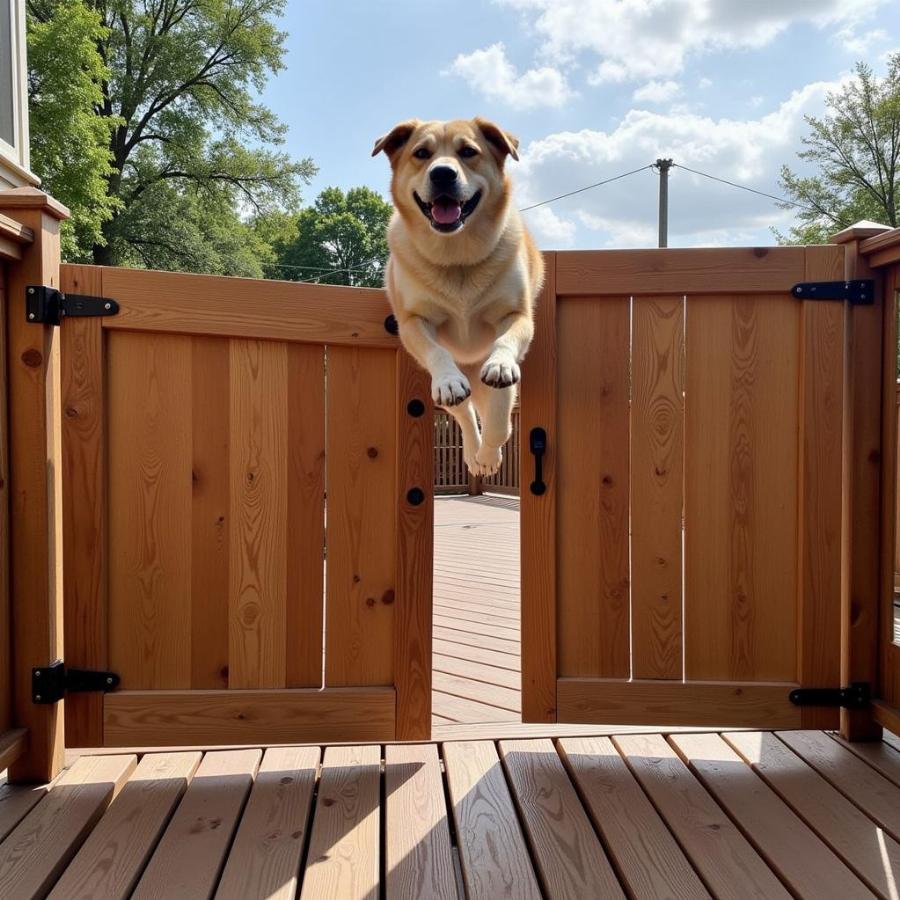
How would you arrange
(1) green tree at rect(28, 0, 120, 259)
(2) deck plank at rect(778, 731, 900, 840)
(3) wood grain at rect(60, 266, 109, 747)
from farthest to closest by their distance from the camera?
(1) green tree at rect(28, 0, 120, 259) → (3) wood grain at rect(60, 266, 109, 747) → (2) deck plank at rect(778, 731, 900, 840)

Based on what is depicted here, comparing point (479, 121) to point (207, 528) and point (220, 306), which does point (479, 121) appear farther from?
point (207, 528)

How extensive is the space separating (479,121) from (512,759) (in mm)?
1972

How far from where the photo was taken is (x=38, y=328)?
210 centimetres

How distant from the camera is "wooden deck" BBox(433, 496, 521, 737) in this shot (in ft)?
8.98

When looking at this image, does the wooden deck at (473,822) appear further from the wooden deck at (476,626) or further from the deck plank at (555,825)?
the wooden deck at (476,626)

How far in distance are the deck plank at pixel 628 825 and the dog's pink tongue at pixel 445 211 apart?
1656 mm

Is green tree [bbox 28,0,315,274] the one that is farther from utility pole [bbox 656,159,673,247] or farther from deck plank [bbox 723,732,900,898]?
deck plank [bbox 723,732,900,898]

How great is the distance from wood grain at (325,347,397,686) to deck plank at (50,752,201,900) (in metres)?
0.55

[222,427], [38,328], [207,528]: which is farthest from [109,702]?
[38,328]

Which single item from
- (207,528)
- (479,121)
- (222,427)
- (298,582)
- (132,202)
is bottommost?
(298,582)

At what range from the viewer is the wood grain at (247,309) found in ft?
7.27

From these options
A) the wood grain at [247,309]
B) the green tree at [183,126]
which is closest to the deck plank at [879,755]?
the wood grain at [247,309]

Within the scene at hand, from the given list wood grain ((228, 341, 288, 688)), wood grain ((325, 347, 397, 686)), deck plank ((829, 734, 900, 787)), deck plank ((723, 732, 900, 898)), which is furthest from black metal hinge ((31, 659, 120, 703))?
deck plank ((829, 734, 900, 787))

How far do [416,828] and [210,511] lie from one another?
1.10 m
